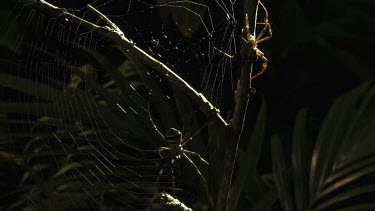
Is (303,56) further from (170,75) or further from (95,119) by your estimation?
(170,75)

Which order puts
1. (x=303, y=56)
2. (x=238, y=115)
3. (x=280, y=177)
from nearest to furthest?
(x=238, y=115) < (x=280, y=177) < (x=303, y=56)

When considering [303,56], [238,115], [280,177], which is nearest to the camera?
[238,115]

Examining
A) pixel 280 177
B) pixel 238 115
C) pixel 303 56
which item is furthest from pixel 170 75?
pixel 303 56

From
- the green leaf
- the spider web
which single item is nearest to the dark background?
the spider web

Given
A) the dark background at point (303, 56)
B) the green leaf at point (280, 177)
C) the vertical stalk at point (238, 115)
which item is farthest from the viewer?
the dark background at point (303, 56)

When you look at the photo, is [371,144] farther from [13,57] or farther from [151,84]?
[13,57]

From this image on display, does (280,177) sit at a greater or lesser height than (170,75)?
lesser

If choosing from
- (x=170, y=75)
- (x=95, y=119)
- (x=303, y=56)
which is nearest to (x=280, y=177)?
(x=95, y=119)

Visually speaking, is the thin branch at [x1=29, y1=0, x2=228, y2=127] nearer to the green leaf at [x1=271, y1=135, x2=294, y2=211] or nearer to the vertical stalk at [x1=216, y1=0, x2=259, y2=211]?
the vertical stalk at [x1=216, y1=0, x2=259, y2=211]

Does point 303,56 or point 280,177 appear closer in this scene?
point 280,177

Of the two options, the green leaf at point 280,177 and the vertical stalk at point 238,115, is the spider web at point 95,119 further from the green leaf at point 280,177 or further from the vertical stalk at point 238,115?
the vertical stalk at point 238,115

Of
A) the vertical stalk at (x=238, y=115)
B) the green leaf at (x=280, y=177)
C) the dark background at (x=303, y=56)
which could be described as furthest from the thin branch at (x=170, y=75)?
the dark background at (x=303, y=56)
